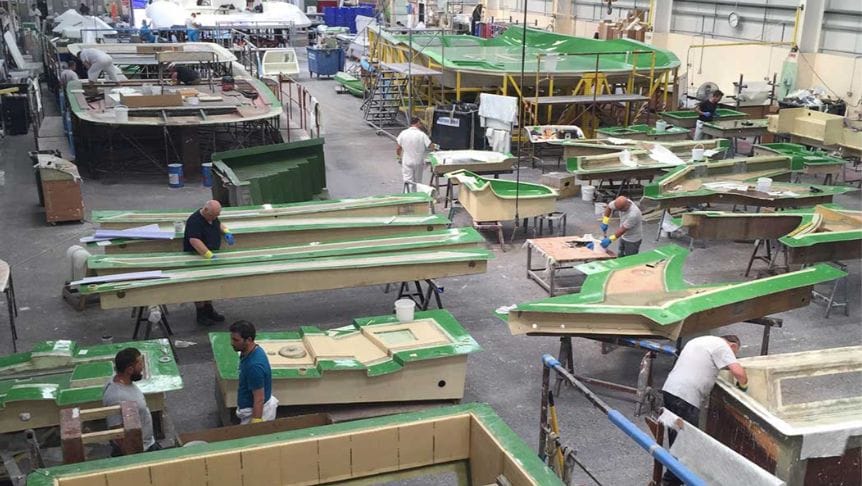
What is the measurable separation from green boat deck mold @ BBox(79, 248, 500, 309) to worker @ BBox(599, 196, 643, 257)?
1.75 meters

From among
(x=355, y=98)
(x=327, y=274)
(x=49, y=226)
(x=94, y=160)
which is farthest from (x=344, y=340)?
(x=355, y=98)

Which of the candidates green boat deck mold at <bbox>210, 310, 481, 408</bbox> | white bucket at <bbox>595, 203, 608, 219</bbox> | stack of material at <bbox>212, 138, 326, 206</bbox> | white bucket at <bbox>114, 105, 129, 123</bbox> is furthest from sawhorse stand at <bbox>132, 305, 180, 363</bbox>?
white bucket at <bbox>595, 203, 608, 219</bbox>

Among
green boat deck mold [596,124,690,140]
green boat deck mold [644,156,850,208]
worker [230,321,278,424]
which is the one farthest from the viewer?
green boat deck mold [596,124,690,140]

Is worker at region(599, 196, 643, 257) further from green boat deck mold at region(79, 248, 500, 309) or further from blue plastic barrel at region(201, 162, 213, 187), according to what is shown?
blue plastic barrel at region(201, 162, 213, 187)

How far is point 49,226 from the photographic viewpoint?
11797 millimetres

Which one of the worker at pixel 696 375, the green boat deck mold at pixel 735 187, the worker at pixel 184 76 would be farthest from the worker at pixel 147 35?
the worker at pixel 696 375

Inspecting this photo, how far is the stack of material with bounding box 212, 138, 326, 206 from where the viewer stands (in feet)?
35.9

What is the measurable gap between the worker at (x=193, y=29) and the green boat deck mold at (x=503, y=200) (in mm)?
16410

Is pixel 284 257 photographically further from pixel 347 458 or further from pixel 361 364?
pixel 347 458

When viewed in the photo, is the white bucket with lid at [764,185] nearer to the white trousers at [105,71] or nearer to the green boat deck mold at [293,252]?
the green boat deck mold at [293,252]

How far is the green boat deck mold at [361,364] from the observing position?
6.51 metres

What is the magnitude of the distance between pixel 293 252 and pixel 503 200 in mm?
3536

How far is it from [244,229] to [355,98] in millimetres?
14745

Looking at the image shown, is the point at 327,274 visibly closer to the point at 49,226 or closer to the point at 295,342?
the point at 295,342
